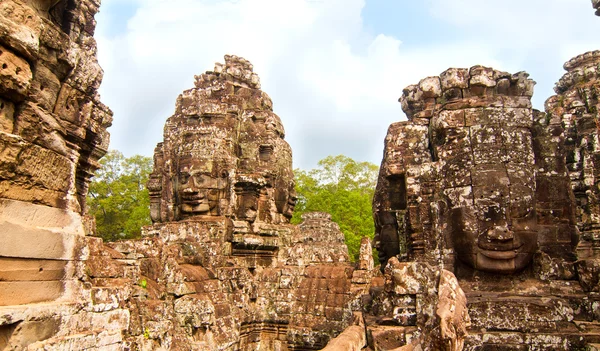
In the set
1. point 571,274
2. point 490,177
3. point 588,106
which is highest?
point 588,106

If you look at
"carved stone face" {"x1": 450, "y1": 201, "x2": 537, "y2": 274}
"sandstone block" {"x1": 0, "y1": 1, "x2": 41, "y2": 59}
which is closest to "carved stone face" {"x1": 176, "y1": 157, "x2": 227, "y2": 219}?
"carved stone face" {"x1": 450, "y1": 201, "x2": 537, "y2": 274}

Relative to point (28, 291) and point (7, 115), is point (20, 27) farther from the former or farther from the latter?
point (28, 291)

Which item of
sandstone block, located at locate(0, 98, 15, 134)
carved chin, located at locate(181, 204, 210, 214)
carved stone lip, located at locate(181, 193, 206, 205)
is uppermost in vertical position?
carved stone lip, located at locate(181, 193, 206, 205)

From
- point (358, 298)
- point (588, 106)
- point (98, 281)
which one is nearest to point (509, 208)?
point (358, 298)

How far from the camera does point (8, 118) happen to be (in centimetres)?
287

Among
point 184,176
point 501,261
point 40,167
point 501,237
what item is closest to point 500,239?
point 501,237

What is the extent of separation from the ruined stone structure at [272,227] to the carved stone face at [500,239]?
0.02 meters

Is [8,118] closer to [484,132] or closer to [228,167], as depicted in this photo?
[484,132]

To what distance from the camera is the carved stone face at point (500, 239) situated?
19.6 ft

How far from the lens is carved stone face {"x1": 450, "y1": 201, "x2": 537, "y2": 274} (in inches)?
236

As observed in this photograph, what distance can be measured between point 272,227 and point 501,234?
691 centimetres

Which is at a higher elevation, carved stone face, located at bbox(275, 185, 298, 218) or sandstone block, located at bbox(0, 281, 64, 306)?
carved stone face, located at bbox(275, 185, 298, 218)

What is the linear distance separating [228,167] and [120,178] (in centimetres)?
2100

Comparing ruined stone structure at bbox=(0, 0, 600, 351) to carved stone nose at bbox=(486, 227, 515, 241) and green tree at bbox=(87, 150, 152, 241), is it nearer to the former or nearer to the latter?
carved stone nose at bbox=(486, 227, 515, 241)
